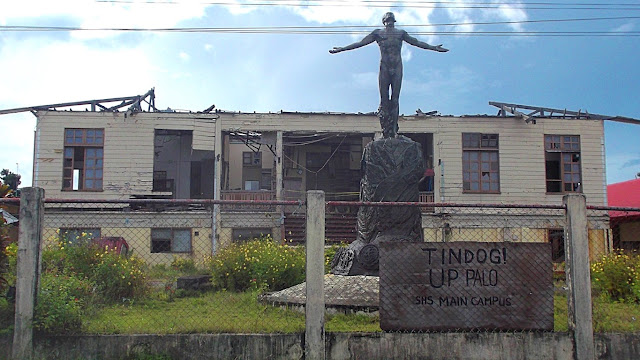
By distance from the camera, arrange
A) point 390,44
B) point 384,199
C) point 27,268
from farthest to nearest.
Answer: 1. point 390,44
2. point 384,199
3. point 27,268

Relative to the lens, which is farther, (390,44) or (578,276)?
(390,44)

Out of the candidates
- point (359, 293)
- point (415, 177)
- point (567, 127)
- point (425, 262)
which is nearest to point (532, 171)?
point (567, 127)

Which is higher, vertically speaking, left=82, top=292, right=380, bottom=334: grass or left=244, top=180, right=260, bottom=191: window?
left=244, top=180, right=260, bottom=191: window

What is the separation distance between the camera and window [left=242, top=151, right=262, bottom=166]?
28922mm

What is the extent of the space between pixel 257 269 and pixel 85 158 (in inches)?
552

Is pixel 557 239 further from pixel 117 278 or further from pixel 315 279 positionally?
pixel 315 279

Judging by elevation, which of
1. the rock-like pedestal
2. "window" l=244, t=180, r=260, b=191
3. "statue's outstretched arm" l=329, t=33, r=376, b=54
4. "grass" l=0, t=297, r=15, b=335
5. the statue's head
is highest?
the statue's head

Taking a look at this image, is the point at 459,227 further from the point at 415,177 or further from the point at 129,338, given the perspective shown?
the point at 129,338

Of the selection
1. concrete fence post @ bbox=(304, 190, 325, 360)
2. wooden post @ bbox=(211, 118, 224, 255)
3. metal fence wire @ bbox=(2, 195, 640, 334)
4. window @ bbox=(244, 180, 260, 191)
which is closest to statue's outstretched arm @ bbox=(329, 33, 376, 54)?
metal fence wire @ bbox=(2, 195, 640, 334)

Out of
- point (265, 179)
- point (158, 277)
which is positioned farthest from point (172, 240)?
point (158, 277)

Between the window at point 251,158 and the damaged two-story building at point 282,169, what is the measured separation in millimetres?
4919

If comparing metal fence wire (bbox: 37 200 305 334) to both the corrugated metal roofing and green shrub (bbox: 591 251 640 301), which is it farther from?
the corrugated metal roofing

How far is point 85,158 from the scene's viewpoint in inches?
872

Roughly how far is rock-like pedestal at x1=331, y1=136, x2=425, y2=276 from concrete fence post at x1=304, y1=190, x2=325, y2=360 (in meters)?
3.46
